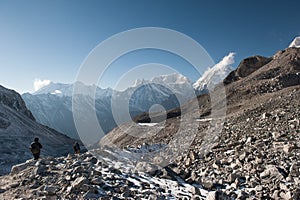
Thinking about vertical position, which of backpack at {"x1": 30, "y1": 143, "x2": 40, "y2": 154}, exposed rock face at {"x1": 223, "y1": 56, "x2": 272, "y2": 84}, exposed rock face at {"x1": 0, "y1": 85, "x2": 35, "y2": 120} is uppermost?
exposed rock face at {"x1": 223, "y1": 56, "x2": 272, "y2": 84}

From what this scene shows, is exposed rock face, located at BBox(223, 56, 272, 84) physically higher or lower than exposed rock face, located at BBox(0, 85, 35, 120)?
higher

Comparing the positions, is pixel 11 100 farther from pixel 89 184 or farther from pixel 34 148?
pixel 89 184

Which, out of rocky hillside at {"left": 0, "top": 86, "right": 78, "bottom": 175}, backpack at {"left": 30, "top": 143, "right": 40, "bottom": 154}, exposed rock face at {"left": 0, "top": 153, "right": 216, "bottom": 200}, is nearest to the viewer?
exposed rock face at {"left": 0, "top": 153, "right": 216, "bottom": 200}

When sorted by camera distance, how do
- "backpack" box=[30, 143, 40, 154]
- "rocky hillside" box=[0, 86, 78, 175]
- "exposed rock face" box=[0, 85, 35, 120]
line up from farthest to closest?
1. "exposed rock face" box=[0, 85, 35, 120]
2. "rocky hillside" box=[0, 86, 78, 175]
3. "backpack" box=[30, 143, 40, 154]

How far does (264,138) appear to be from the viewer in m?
14.1

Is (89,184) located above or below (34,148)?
below

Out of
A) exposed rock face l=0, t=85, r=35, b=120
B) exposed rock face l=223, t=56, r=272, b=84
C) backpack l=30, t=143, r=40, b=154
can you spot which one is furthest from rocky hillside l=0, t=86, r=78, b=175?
exposed rock face l=223, t=56, r=272, b=84

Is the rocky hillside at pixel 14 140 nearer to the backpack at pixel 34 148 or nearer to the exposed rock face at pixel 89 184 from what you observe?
the backpack at pixel 34 148

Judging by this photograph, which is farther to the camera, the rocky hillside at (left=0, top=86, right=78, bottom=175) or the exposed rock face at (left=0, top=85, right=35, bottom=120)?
the exposed rock face at (left=0, top=85, right=35, bottom=120)

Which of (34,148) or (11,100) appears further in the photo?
(11,100)

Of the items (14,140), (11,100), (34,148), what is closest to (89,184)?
(34,148)

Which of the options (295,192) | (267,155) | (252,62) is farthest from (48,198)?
(252,62)

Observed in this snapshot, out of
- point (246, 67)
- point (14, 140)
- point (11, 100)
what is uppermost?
point (246, 67)

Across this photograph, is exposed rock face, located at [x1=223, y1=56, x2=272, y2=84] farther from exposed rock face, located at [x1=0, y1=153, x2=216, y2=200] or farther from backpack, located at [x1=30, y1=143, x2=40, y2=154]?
exposed rock face, located at [x1=0, y1=153, x2=216, y2=200]
